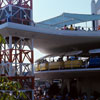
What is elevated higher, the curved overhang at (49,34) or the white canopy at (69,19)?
the white canopy at (69,19)

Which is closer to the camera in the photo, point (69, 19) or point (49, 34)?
point (49, 34)

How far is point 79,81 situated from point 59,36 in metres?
8.71

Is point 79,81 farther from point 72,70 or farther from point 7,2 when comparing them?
point 7,2

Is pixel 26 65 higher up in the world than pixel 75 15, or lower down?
lower down

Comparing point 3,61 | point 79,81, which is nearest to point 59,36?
point 3,61

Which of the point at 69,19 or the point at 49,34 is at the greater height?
the point at 69,19

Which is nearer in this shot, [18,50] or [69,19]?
[18,50]

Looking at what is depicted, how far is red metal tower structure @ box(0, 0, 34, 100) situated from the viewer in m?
18.1

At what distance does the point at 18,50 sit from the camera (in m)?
19.1

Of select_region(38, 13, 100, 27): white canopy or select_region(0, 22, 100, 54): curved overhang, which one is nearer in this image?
select_region(0, 22, 100, 54): curved overhang

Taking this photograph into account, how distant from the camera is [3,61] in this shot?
63.5 feet

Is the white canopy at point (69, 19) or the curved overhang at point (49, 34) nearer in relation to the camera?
the curved overhang at point (49, 34)

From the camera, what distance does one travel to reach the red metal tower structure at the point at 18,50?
1809 cm

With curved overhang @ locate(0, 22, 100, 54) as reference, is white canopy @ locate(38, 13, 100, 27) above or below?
above
